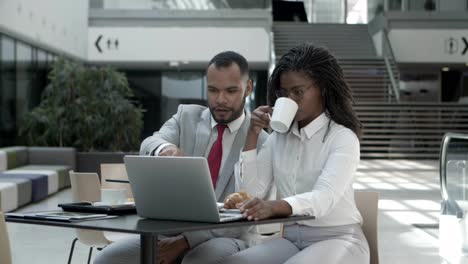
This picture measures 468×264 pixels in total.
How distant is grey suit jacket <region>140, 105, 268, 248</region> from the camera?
335 cm

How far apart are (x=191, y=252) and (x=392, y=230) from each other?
5967 mm

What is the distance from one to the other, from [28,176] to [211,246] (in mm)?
8379

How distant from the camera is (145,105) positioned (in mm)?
24609

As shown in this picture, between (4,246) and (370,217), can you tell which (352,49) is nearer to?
(370,217)

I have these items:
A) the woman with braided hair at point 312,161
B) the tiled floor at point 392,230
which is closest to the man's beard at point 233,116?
the woman with braided hair at point 312,161

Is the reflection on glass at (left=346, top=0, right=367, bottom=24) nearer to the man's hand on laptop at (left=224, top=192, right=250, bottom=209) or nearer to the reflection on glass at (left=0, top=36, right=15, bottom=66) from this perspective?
the reflection on glass at (left=0, top=36, right=15, bottom=66)

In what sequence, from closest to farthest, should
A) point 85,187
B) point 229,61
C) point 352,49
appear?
point 229,61 < point 85,187 < point 352,49

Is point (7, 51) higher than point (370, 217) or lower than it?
higher

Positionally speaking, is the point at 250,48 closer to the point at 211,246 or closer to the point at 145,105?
the point at 145,105

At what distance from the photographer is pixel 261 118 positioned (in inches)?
123

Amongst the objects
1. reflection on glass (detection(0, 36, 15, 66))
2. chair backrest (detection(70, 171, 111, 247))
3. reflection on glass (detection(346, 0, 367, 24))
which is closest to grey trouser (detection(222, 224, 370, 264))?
chair backrest (detection(70, 171, 111, 247))

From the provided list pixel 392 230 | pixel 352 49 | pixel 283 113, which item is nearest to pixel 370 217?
pixel 283 113

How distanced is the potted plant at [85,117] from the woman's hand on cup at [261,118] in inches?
484

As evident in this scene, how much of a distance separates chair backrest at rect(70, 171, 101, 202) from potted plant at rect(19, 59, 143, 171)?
10811 millimetres
